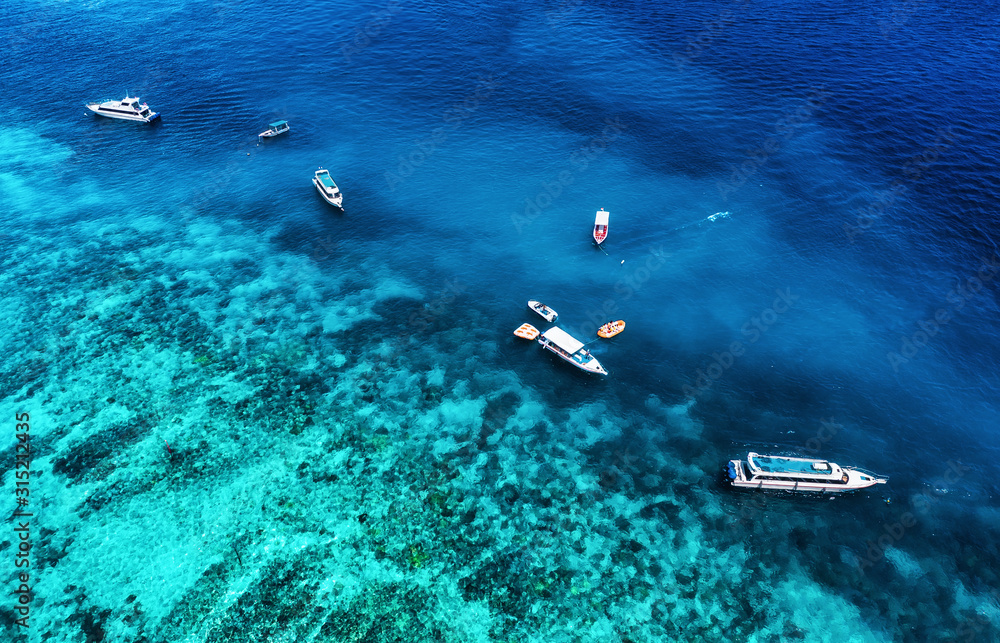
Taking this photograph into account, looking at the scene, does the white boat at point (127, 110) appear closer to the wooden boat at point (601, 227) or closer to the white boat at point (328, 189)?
the white boat at point (328, 189)

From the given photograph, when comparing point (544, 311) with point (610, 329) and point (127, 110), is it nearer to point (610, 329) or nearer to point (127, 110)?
point (610, 329)

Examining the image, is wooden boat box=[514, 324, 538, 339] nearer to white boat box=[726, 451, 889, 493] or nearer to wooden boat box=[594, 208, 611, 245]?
wooden boat box=[594, 208, 611, 245]

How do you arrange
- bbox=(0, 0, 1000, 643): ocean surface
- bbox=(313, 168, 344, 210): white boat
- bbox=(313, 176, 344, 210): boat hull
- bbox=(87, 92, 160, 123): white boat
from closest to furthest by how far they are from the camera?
bbox=(0, 0, 1000, 643): ocean surface → bbox=(313, 176, 344, 210): boat hull → bbox=(313, 168, 344, 210): white boat → bbox=(87, 92, 160, 123): white boat

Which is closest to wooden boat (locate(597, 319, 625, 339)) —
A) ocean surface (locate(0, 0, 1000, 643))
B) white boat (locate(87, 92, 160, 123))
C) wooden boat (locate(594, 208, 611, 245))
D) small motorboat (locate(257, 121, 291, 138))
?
ocean surface (locate(0, 0, 1000, 643))

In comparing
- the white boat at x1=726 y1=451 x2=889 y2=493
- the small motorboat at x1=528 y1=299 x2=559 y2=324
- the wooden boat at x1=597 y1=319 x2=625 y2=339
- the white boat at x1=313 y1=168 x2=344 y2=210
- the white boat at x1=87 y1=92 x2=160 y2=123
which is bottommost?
the white boat at x1=726 y1=451 x2=889 y2=493

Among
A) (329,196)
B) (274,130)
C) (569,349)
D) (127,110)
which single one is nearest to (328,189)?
(329,196)

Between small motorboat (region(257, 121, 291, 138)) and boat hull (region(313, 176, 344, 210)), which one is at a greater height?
small motorboat (region(257, 121, 291, 138))

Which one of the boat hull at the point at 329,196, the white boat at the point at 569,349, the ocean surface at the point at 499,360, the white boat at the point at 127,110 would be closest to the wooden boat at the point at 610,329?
the ocean surface at the point at 499,360

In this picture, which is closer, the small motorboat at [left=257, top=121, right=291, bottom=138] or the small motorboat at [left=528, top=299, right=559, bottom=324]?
the small motorboat at [left=528, top=299, right=559, bottom=324]
